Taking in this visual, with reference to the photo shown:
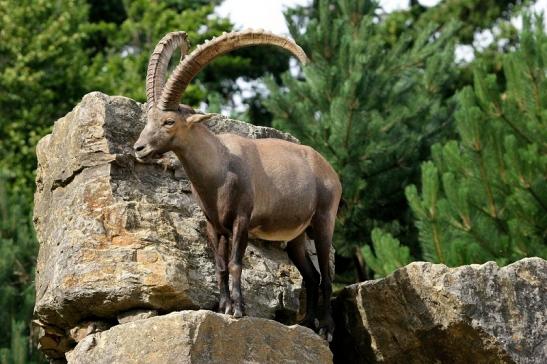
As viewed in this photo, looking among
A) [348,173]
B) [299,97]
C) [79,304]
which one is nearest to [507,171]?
[348,173]

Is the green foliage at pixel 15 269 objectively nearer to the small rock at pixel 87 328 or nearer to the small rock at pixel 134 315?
the small rock at pixel 87 328

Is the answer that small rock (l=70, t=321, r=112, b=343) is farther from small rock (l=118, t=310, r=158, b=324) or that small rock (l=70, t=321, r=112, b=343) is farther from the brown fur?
the brown fur

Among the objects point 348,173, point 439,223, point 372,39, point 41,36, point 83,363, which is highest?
point 41,36

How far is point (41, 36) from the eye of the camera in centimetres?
2466

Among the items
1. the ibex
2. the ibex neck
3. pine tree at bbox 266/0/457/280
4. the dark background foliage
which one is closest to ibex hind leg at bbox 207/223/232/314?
the ibex

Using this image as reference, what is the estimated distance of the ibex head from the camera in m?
9.03

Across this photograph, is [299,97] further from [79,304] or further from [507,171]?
[79,304]

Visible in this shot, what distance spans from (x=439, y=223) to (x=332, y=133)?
11.6 ft

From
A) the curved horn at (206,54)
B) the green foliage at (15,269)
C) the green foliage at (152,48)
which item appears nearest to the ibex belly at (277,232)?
the curved horn at (206,54)

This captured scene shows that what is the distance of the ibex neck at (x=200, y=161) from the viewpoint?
920 centimetres

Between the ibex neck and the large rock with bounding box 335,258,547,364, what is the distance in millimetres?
1987

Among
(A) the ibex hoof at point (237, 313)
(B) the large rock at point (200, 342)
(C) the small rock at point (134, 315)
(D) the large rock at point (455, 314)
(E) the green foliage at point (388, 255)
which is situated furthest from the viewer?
(E) the green foliage at point (388, 255)

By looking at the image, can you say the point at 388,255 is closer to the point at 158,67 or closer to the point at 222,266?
the point at 222,266

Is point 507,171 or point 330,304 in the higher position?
point 507,171
